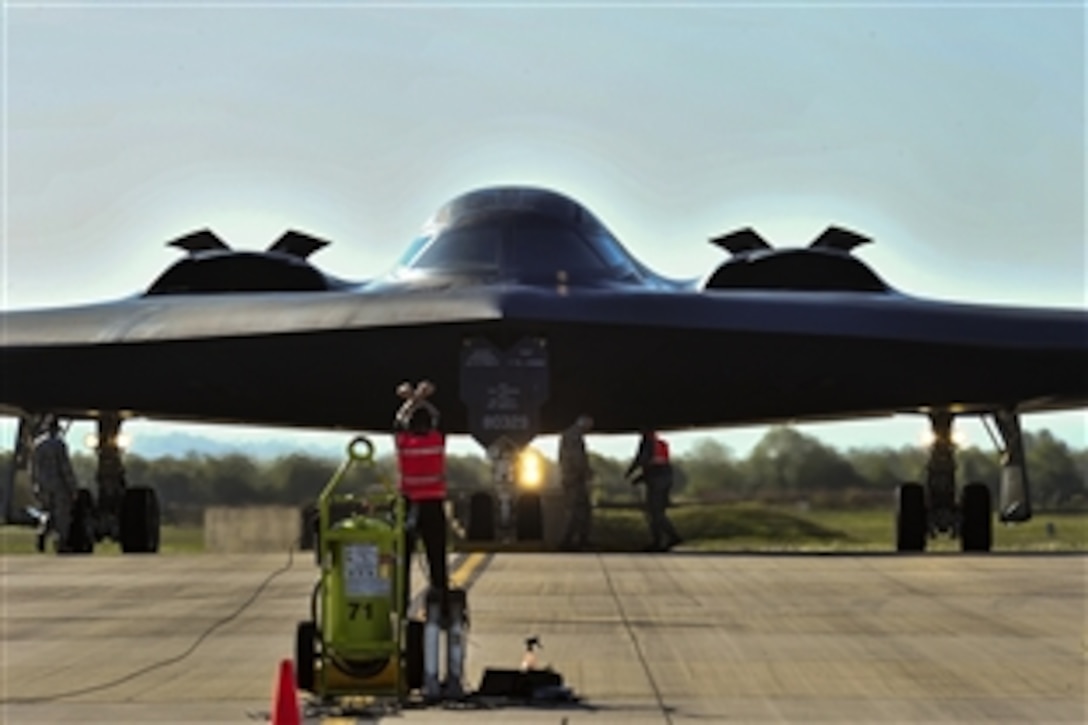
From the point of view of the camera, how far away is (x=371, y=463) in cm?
1171

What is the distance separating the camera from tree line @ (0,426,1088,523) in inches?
1314

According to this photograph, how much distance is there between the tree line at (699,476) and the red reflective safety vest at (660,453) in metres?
4.63

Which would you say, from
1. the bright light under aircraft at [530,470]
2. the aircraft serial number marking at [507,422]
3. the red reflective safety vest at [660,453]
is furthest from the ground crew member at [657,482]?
the aircraft serial number marking at [507,422]

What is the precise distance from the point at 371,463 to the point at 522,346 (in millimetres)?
13939

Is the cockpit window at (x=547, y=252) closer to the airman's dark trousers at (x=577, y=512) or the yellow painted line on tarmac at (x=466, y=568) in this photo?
the airman's dark trousers at (x=577, y=512)

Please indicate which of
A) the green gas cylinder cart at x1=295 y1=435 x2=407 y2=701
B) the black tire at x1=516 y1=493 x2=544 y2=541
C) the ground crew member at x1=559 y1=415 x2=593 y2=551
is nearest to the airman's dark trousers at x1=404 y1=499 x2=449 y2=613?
the green gas cylinder cart at x1=295 y1=435 x2=407 y2=701

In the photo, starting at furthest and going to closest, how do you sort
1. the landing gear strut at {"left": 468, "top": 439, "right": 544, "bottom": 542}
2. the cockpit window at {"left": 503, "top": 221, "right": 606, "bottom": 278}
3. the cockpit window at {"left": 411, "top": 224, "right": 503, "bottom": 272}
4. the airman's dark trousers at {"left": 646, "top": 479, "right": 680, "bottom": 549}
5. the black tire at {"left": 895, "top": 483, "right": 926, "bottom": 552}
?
1. the cockpit window at {"left": 411, "top": 224, "right": 503, "bottom": 272}
2. the cockpit window at {"left": 503, "top": 221, "right": 606, "bottom": 278}
3. the black tire at {"left": 895, "top": 483, "right": 926, "bottom": 552}
4. the airman's dark trousers at {"left": 646, "top": 479, "right": 680, "bottom": 549}
5. the landing gear strut at {"left": 468, "top": 439, "right": 544, "bottom": 542}

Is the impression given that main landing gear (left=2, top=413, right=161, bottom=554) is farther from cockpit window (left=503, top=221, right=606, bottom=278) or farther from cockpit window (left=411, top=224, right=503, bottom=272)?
cockpit window (left=503, top=221, right=606, bottom=278)

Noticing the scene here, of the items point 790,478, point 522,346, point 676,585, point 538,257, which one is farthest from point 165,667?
point 790,478

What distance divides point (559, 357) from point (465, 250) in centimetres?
430

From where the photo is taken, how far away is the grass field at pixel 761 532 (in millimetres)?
34188

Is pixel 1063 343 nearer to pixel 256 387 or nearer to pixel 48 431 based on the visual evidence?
pixel 256 387

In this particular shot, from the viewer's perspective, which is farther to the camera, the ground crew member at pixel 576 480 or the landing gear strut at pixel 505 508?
the ground crew member at pixel 576 480

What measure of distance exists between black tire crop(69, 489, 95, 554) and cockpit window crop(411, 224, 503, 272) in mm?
6105
